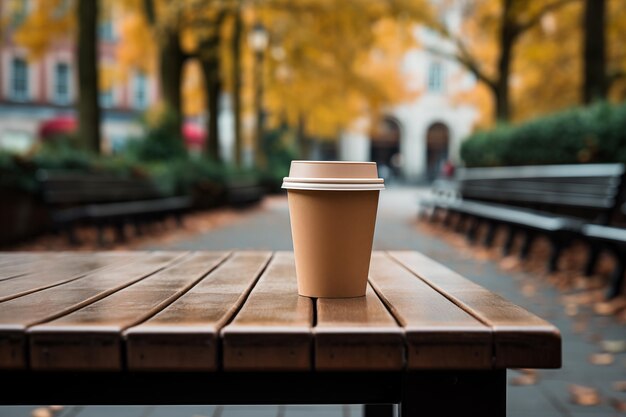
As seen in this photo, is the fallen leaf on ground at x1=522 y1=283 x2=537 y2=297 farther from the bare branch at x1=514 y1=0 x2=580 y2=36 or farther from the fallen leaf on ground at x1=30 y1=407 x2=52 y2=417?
the bare branch at x1=514 y1=0 x2=580 y2=36

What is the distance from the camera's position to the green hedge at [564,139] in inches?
322

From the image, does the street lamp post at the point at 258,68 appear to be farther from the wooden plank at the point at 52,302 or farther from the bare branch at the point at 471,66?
the wooden plank at the point at 52,302

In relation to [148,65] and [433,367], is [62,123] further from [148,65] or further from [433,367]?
[433,367]

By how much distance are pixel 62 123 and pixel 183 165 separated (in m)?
16.6

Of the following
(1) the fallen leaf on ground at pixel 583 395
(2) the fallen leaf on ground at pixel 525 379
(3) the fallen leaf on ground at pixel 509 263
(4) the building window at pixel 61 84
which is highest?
(4) the building window at pixel 61 84

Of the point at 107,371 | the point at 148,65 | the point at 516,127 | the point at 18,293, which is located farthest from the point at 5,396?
the point at 148,65

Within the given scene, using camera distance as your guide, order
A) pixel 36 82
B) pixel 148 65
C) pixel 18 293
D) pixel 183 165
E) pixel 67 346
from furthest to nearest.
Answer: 1. pixel 36 82
2. pixel 148 65
3. pixel 183 165
4. pixel 18 293
5. pixel 67 346

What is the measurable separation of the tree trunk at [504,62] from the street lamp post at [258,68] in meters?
7.50

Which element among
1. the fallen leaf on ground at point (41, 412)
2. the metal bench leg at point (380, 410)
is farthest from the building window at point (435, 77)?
the metal bench leg at point (380, 410)

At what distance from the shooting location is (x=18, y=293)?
1624 mm

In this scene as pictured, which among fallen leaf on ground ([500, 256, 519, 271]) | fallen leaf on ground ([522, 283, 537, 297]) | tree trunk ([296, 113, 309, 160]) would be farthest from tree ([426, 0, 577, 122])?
tree trunk ([296, 113, 309, 160])

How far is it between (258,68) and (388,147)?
2780 centimetres

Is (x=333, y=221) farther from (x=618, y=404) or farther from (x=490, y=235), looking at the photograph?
(x=490, y=235)

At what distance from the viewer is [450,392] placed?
1.28 m
